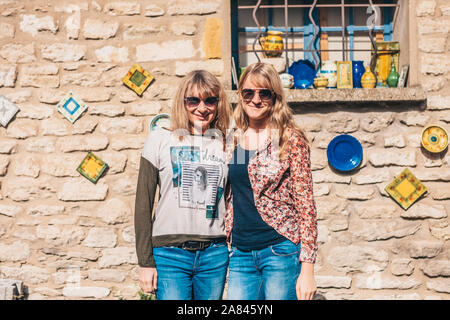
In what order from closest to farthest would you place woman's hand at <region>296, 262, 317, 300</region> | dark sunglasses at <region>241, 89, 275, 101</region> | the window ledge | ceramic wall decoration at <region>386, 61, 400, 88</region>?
woman's hand at <region>296, 262, 317, 300</region> → dark sunglasses at <region>241, 89, 275, 101</region> → the window ledge → ceramic wall decoration at <region>386, 61, 400, 88</region>

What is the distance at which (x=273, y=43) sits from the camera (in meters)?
3.79

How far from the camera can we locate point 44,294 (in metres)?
3.66

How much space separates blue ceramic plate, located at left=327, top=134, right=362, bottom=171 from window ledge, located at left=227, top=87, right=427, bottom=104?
300mm

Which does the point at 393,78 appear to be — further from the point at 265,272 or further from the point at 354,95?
the point at 265,272

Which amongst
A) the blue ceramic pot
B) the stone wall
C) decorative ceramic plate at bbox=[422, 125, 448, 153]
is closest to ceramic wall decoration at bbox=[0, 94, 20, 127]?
the stone wall

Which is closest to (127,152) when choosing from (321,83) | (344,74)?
(321,83)

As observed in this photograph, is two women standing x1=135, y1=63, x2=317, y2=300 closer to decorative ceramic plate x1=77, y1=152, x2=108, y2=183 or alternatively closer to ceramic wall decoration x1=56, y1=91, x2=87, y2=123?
decorative ceramic plate x1=77, y1=152, x2=108, y2=183

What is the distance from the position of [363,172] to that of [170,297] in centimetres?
213

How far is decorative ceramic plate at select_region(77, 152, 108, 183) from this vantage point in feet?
11.9

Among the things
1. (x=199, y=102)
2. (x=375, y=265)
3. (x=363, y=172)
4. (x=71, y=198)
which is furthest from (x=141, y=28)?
(x=375, y=265)

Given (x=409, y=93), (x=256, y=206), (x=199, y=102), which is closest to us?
(x=256, y=206)

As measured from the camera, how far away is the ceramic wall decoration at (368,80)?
3.69 m

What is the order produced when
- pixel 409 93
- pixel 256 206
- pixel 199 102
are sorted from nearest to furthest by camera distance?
pixel 256 206
pixel 199 102
pixel 409 93

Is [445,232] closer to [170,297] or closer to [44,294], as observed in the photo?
[170,297]
